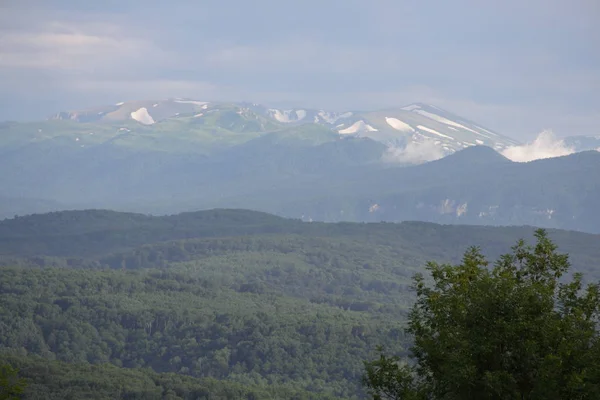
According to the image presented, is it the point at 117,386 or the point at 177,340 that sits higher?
the point at 117,386

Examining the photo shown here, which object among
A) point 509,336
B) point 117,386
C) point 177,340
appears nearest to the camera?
point 509,336

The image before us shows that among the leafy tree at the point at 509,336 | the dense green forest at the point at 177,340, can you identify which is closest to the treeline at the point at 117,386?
the dense green forest at the point at 177,340

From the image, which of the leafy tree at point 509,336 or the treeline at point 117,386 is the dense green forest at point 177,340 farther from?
the leafy tree at point 509,336

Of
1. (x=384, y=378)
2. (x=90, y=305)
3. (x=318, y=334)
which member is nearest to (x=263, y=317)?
(x=318, y=334)

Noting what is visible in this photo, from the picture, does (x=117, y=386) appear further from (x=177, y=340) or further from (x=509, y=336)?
(x=509, y=336)

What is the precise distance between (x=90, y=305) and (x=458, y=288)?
479ft

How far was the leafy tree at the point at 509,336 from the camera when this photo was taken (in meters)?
32.7

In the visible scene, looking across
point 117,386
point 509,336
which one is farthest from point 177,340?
point 509,336

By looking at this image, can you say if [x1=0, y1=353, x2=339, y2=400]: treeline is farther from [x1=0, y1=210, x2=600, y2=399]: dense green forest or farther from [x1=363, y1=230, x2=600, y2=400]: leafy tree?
[x1=363, y1=230, x2=600, y2=400]: leafy tree

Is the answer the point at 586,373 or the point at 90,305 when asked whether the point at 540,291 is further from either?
the point at 90,305

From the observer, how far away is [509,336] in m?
33.5

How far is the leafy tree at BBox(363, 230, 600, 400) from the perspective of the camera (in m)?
32.7

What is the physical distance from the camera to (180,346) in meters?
153

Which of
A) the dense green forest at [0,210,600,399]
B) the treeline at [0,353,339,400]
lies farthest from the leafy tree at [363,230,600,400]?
the dense green forest at [0,210,600,399]
